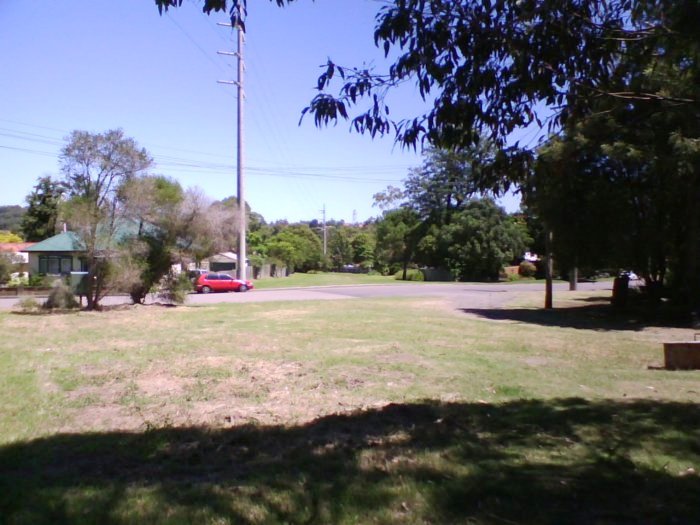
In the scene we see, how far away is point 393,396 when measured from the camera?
8.60m

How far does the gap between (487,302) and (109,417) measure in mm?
23982

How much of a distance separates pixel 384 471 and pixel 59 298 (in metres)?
21.7

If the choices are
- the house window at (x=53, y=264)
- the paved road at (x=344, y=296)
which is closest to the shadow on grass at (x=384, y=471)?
the paved road at (x=344, y=296)

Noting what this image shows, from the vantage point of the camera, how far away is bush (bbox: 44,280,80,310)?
925 inches

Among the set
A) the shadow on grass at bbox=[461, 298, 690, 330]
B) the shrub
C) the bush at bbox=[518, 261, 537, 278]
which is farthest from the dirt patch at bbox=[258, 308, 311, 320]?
the bush at bbox=[518, 261, 537, 278]

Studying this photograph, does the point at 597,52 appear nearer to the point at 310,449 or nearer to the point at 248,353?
the point at 310,449

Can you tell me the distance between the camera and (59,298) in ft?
77.1

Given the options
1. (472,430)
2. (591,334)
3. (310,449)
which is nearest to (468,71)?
(472,430)

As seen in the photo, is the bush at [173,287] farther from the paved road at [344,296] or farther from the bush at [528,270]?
the bush at [528,270]

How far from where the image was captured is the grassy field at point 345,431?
13.8ft

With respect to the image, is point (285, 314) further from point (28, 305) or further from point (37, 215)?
point (37, 215)

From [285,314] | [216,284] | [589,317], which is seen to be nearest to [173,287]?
[285,314]

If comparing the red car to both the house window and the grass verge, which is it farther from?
the house window

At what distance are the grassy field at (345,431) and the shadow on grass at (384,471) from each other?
0.02m
